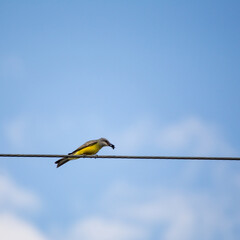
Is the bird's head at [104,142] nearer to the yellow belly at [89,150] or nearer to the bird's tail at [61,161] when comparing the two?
the yellow belly at [89,150]

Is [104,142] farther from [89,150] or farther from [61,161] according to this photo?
[61,161]

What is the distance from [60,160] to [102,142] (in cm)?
188

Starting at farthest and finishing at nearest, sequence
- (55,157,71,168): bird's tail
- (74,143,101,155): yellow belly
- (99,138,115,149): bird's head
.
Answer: (99,138,115,149): bird's head, (74,143,101,155): yellow belly, (55,157,71,168): bird's tail

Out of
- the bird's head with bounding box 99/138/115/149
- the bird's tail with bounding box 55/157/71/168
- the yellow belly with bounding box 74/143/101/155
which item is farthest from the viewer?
the bird's head with bounding box 99/138/115/149

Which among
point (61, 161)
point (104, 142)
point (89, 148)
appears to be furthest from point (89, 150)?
point (61, 161)

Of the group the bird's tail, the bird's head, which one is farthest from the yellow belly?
the bird's tail

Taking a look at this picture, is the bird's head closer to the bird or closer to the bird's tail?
the bird

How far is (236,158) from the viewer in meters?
6.72

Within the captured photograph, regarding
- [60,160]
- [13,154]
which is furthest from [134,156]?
[60,160]

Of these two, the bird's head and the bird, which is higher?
the bird's head

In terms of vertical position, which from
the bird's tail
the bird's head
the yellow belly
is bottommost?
the bird's tail

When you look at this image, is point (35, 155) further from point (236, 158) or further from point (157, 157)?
point (236, 158)

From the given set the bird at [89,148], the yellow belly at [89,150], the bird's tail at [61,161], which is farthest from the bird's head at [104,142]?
the bird's tail at [61,161]

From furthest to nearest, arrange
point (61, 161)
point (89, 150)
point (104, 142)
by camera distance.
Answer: point (104, 142), point (89, 150), point (61, 161)
